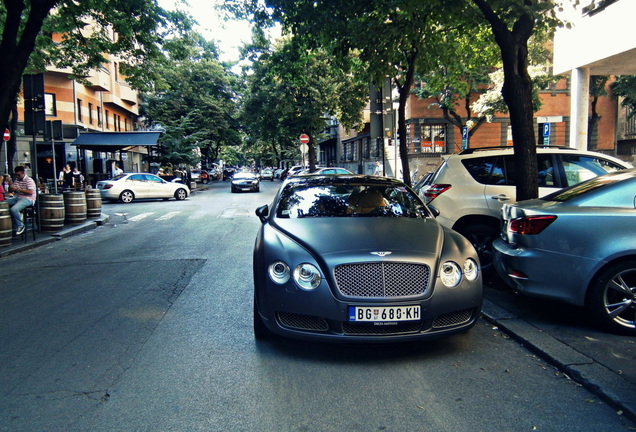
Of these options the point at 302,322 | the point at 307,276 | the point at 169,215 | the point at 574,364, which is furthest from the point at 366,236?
the point at 169,215

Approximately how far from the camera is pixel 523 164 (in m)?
7.02

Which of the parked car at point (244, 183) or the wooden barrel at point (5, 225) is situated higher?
the parked car at point (244, 183)

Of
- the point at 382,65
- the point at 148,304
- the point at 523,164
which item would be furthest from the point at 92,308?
the point at 382,65

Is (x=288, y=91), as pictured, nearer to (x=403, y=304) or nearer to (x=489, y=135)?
(x=489, y=135)

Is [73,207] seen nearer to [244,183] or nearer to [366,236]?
[366,236]

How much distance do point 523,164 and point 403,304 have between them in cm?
391

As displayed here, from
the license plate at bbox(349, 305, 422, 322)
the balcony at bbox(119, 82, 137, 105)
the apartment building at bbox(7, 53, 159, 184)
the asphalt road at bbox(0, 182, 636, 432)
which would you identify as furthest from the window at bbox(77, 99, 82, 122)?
the license plate at bbox(349, 305, 422, 322)

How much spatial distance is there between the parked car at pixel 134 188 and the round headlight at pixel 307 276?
73.0ft

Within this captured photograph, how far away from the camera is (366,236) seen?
14.9 feet

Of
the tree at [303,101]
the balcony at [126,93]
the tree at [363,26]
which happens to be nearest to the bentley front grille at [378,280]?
the tree at [363,26]

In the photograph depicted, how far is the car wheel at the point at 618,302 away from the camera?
4766 mm

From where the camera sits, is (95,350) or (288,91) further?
(288,91)

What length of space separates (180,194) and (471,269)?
2341 centimetres

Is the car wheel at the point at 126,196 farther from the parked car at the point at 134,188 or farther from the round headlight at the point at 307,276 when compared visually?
the round headlight at the point at 307,276
